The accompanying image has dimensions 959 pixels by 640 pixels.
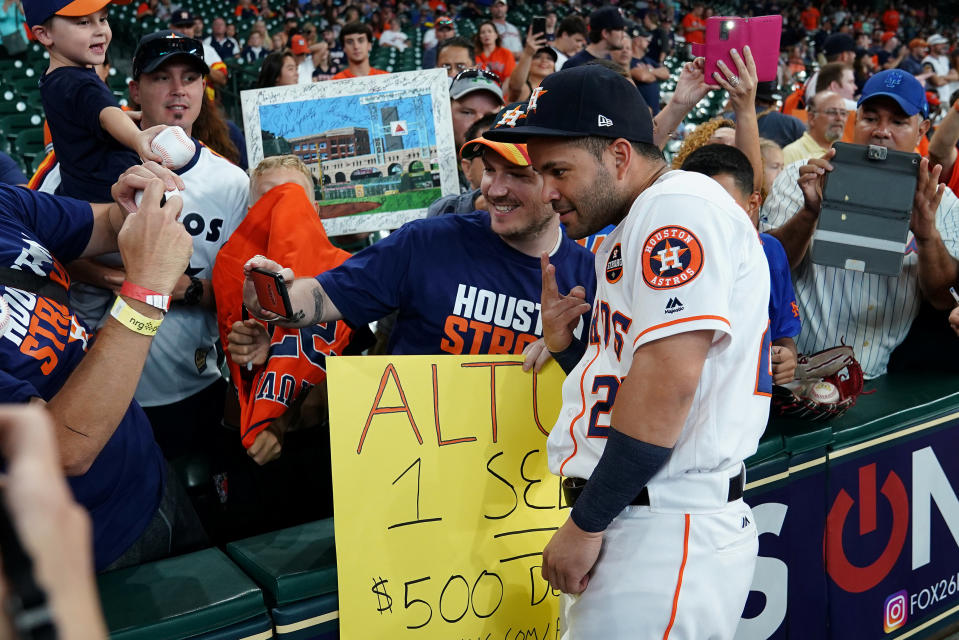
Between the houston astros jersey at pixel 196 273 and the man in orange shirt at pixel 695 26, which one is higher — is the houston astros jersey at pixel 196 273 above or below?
below

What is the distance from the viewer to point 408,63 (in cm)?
1381

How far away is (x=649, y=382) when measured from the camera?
1492 millimetres

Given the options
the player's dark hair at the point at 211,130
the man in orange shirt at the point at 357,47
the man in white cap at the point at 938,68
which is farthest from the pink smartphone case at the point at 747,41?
the man in white cap at the point at 938,68

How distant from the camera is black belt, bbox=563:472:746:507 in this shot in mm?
1652

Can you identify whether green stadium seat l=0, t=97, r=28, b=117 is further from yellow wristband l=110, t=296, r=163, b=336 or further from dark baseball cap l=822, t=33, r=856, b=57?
dark baseball cap l=822, t=33, r=856, b=57

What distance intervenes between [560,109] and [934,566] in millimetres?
2787

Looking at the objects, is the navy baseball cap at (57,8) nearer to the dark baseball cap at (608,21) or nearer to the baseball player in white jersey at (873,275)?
the baseball player in white jersey at (873,275)

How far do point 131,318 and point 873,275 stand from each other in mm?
3136

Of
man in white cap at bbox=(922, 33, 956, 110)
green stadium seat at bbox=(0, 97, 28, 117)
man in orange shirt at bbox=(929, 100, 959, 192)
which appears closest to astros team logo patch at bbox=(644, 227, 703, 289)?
man in orange shirt at bbox=(929, 100, 959, 192)

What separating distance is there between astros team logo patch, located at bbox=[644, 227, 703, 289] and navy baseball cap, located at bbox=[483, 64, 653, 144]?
292 mm

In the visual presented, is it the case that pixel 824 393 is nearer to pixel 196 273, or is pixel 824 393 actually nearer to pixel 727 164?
pixel 727 164

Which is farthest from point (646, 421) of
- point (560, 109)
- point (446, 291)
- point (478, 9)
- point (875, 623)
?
point (478, 9)

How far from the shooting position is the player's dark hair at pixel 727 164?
290 cm

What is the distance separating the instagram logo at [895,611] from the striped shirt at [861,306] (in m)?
0.98
